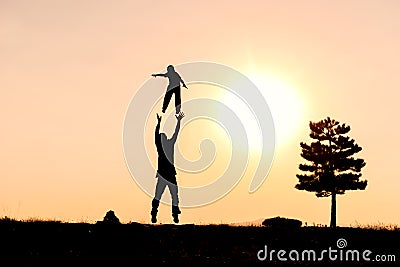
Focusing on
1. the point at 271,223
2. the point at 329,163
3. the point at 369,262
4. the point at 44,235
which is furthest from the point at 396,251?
the point at 329,163

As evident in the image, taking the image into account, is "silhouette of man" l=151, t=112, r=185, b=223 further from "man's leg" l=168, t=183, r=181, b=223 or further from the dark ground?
the dark ground

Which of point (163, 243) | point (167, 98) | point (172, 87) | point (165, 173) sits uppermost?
point (172, 87)

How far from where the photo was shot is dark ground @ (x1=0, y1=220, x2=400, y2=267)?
60.7 feet

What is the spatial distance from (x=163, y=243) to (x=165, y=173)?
6.01 meters

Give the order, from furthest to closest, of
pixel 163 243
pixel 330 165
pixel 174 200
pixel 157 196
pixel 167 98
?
pixel 330 165 → pixel 157 196 → pixel 174 200 → pixel 167 98 → pixel 163 243

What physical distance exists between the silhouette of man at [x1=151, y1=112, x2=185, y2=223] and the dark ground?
1970 millimetres

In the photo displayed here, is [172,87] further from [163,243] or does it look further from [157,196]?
[163,243]

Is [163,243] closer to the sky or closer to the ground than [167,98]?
closer to the ground

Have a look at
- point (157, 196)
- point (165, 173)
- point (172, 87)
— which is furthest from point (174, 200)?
point (172, 87)

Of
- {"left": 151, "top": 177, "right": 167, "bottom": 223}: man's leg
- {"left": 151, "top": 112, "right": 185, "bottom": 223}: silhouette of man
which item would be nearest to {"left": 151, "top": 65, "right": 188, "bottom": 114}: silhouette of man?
{"left": 151, "top": 112, "right": 185, "bottom": 223}: silhouette of man

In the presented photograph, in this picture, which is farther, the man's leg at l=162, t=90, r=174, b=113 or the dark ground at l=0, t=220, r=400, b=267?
the man's leg at l=162, t=90, r=174, b=113

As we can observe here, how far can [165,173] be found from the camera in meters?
27.4

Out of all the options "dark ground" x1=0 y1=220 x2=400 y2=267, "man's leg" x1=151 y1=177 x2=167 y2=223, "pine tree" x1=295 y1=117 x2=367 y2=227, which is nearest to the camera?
"dark ground" x1=0 y1=220 x2=400 y2=267

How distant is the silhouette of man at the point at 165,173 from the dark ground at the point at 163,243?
1970mm
